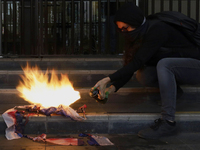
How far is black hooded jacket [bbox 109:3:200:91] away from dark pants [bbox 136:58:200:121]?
0.41 ft

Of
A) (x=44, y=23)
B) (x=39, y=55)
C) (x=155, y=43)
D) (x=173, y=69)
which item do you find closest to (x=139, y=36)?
(x=155, y=43)

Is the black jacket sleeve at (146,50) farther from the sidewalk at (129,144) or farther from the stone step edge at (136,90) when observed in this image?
the stone step edge at (136,90)

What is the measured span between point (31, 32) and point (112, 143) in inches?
172

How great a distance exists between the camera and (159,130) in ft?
9.32

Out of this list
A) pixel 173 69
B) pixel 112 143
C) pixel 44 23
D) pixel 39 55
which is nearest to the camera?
pixel 112 143

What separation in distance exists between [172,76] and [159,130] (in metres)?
0.57

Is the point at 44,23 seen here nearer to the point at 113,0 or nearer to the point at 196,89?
the point at 113,0

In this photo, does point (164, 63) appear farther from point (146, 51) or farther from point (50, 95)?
point (50, 95)

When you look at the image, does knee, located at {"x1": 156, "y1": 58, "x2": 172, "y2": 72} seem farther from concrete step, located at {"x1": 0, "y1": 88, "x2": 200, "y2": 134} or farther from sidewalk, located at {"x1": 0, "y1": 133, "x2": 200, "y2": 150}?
sidewalk, located at {"x1": 0, "y1": 133, "x2": 200, "y2": 150}

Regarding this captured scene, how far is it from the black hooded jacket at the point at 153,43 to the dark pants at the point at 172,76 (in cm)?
12

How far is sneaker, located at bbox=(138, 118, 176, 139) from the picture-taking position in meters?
2.84

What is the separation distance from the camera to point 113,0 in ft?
21.4

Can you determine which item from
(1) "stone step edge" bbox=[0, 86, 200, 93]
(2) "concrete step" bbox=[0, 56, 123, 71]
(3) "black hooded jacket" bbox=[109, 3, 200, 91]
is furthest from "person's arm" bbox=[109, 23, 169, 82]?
(2) "concrete step" bbox=[0, 56, 123, 71]

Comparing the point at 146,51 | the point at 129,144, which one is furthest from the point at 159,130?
the point at 146,51
